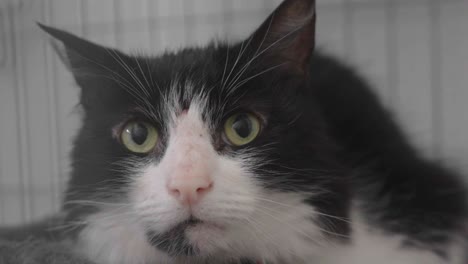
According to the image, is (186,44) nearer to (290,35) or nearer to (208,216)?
(290,35)

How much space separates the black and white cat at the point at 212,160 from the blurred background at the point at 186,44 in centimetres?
33

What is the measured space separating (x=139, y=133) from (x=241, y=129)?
6.6 inches

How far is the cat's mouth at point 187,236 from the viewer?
72 cm

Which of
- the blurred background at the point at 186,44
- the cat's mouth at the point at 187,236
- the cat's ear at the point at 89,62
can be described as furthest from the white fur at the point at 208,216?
the blurred background at the point at 186,44

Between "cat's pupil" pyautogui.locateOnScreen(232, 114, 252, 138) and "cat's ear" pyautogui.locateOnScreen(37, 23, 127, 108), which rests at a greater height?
"cat's ear" pyautogui.locateOnScreen(37, 23, 127, 108)

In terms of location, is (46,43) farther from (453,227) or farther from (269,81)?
(453,227)

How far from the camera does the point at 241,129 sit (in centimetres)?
84

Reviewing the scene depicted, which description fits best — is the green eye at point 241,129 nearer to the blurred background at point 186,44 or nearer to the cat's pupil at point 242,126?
the cat's pupil at point 242,126

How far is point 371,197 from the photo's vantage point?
1.13 metres

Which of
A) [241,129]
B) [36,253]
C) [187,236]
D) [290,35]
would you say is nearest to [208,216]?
[187,236]

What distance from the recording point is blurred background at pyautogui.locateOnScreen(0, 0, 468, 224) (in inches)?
51.5

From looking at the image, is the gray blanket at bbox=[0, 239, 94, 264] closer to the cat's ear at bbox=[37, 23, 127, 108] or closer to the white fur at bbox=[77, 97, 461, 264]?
the white fur at bbox=[77, 97, 461, 264]

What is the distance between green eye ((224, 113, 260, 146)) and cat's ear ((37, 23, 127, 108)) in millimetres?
209

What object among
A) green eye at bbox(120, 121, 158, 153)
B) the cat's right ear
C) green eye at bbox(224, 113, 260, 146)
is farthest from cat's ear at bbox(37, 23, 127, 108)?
A: green eye at bbox(224, 113, 260, 146)
